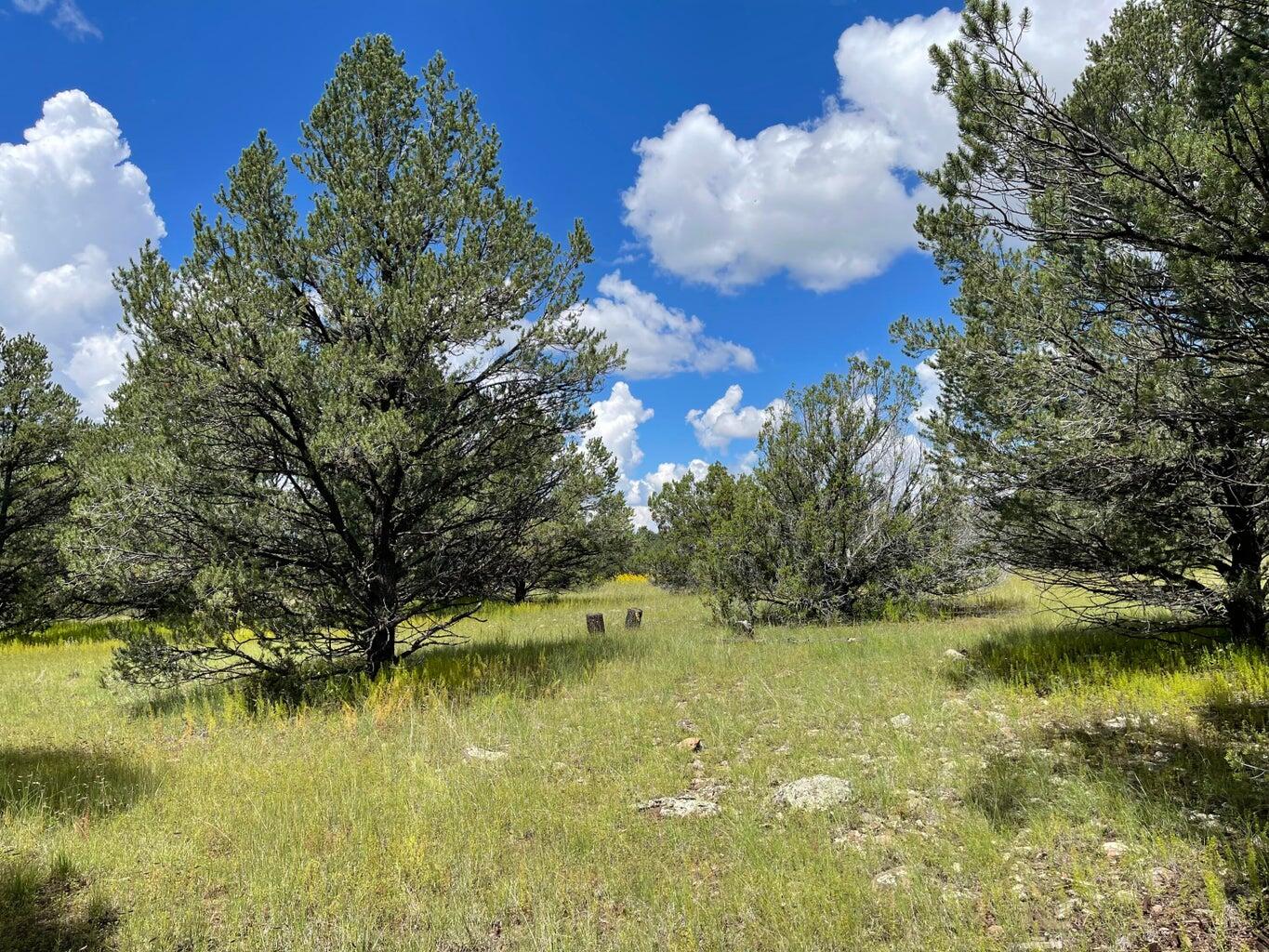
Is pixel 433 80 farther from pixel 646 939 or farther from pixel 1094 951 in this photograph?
pixel 1094 951

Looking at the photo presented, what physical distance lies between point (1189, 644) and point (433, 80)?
1214 cm

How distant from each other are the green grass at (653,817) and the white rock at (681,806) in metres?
0.11

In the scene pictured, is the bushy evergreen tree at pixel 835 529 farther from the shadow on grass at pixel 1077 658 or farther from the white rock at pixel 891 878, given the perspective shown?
the white rock at pixel 891 878

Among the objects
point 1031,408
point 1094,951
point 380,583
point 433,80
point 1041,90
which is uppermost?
point 433,80

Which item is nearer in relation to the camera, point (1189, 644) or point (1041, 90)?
point (1041, 90)

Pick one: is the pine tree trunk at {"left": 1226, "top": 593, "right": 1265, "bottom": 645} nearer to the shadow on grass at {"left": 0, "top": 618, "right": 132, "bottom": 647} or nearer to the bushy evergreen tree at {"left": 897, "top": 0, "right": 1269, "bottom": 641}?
the bushy evergreen tree at {"left": 897, "top": 0, "right": 1269, "bottom": 641}

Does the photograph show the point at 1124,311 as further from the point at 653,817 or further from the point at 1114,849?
the point at 653,817

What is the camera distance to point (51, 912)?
351 cm

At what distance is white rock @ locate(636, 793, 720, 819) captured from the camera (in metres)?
4.62

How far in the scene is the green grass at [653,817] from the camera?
3.26m

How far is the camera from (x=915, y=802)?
14.9ft

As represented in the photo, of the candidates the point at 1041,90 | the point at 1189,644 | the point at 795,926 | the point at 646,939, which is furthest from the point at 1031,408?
the point at 646,939

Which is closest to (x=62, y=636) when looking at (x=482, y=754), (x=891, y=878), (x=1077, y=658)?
(x=482, y=754)

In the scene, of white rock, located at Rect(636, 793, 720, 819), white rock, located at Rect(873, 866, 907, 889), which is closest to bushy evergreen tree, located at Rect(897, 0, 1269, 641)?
white rock, located at Rect(873, 866, 907, 889)
